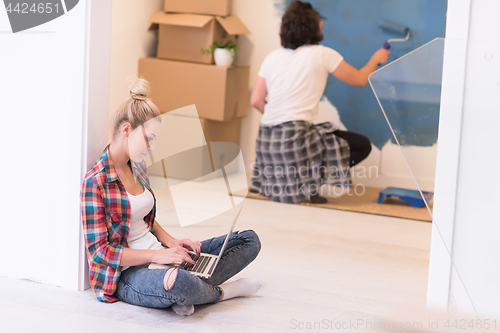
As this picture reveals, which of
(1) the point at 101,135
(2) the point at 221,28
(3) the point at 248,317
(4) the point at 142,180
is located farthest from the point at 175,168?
(2) the point at 221,28

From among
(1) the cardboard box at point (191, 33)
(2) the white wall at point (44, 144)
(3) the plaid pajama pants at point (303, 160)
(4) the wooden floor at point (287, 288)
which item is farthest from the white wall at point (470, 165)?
(1) the cardboard box at point (191, 33)

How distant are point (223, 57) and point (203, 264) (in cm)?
216

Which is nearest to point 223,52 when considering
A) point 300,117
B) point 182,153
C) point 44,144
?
point 300,117

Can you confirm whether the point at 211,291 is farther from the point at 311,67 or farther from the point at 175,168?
the point at 311,67

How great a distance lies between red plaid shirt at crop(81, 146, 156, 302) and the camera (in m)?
1.62

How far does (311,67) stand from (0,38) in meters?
1.80

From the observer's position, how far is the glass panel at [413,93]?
1.42 metres

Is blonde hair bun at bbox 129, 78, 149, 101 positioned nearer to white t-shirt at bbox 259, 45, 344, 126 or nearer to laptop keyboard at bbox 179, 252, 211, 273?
laptop keyboard at bbox 179, 252, 211, 273

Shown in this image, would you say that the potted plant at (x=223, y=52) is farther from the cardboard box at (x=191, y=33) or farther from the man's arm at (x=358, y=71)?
the man's arm at (x=358, y=71)

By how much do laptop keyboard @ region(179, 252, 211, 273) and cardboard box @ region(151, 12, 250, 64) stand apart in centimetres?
215

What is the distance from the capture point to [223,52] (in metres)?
3.66

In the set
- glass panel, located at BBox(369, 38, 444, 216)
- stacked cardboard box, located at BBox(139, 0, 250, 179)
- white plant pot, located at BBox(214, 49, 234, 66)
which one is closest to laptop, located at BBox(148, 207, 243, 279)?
glass panel, located at BBox(369, 38, 444, 216)

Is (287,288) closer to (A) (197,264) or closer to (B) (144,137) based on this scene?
(A) (197,264)

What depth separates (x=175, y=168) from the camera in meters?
1.69
